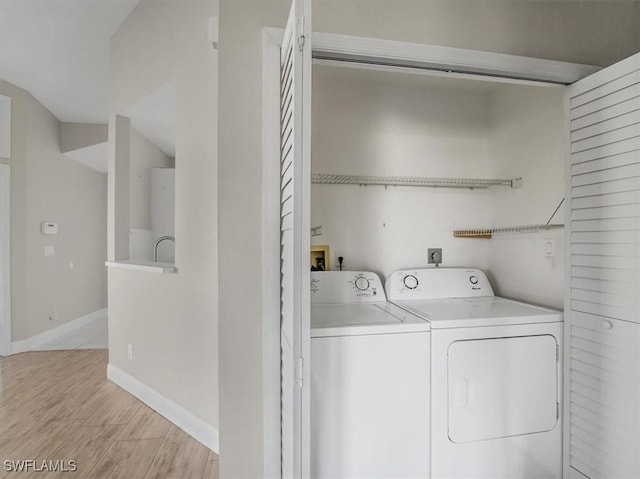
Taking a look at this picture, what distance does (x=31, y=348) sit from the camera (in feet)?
12.7

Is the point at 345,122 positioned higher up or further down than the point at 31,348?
higher up

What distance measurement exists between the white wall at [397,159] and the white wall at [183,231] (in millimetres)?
668

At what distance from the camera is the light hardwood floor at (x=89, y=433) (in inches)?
73.9

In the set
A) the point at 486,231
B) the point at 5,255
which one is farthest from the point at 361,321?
the point at 5,255

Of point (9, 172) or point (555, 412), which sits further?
point (9, 172)

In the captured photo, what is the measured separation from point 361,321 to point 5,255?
3997mm

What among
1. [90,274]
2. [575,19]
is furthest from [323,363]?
[90,274]

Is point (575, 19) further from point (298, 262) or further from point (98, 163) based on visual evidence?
point (98, 163)

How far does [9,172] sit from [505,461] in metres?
4.82

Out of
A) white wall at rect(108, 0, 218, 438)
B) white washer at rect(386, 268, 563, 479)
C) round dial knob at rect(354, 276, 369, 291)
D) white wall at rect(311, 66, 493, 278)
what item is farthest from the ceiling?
white washer at rect(386, 268, 563, 479)

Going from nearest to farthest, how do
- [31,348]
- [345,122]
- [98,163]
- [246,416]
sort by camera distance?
1. [246,416]
2. [345,122]
3. [31,348]
4. [98,163]

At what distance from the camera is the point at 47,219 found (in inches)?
164

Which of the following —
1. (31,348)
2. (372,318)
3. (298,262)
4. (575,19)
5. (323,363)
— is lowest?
(31,348)

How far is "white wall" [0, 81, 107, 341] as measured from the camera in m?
3.71
